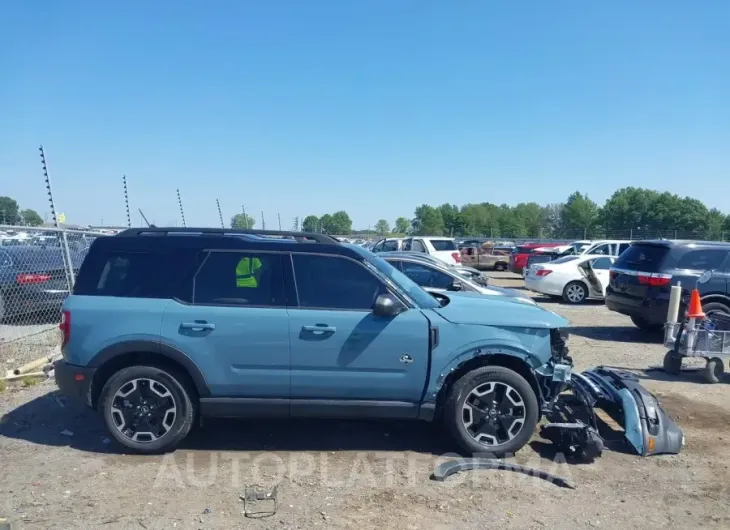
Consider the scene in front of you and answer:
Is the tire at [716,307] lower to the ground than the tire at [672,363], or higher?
higher

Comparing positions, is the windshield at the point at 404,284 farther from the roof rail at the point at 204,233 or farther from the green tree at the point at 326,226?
the green tree at the point at 326,226

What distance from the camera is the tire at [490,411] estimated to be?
4.91 metres

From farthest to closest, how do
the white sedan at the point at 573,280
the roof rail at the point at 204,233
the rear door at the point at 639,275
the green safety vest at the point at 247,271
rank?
1. the white sedan at the point at 573,280
2. the rear door at the point at 639,275
3. the roof rail at the point at 204,233
4. the green safety vest at the point at 247,271

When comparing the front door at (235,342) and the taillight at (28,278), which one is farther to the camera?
the taillight at (28,278)

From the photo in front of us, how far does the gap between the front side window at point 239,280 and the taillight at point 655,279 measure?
7359 millimetres

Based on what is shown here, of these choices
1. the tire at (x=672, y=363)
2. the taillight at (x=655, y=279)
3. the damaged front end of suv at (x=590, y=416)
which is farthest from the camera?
the taillight at (x=655, y=279)

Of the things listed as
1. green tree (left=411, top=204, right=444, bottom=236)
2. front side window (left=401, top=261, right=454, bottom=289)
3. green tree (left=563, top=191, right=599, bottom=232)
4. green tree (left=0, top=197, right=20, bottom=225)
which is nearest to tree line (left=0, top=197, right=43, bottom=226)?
green tree (left=0, top=197, right=20, bottom=225)

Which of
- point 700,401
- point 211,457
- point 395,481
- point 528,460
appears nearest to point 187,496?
point 211,457

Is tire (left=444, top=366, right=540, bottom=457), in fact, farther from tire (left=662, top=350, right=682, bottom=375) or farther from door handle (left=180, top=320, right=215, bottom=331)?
tire (left=662, top=350, right=682, bottom=375)

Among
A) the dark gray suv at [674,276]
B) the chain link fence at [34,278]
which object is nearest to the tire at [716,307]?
the dark gray suv at [674,276]

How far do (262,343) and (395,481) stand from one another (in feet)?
5.06

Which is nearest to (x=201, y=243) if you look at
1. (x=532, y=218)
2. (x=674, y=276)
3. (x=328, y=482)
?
(x=328, y=482)

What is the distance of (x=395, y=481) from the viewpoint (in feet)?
14.9

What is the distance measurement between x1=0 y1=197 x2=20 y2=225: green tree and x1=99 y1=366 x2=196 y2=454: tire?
12.5m
